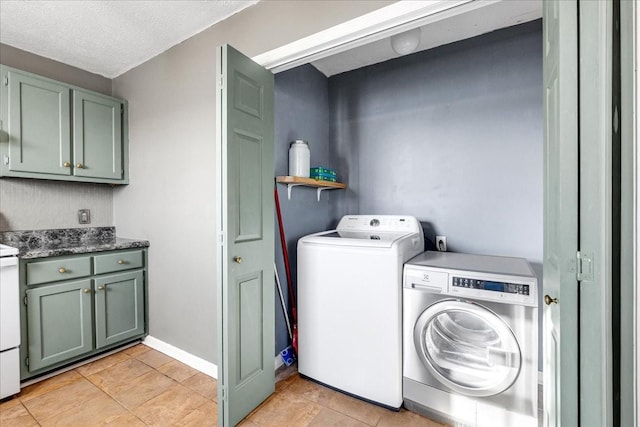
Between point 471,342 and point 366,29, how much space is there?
1741 mm

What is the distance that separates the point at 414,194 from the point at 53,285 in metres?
2.76

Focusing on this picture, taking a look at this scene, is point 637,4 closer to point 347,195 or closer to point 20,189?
point 347,195

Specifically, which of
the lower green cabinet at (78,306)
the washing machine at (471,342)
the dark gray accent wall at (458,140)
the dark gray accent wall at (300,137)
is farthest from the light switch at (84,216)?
the washing machine at (471,342)

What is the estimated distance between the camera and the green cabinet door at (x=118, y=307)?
229cm

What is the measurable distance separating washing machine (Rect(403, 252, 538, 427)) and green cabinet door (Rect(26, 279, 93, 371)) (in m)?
2.32

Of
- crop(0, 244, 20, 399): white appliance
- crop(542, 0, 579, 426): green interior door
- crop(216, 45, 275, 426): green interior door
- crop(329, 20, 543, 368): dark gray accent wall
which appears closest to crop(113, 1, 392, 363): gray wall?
crop(216, 45, 275, 426): green interior door

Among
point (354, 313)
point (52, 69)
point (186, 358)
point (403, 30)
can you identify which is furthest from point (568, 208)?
point (52, 69)

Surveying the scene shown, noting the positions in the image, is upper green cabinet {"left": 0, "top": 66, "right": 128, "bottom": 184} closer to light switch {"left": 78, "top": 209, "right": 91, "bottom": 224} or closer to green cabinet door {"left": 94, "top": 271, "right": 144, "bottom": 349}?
light switch {"left": 78, "top": 209, "right": 91, "bottom": 224}

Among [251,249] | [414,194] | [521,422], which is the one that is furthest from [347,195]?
[521,422]

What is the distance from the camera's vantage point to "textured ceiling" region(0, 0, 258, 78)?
1.85m

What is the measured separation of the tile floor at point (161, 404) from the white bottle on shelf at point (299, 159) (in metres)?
1.48

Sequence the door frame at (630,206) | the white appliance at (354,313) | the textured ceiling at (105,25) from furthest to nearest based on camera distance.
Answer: the textured ceiling at (105,25), the white appliance at (354,313), the door frame at (630,206)

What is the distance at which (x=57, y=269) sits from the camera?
2070 mm

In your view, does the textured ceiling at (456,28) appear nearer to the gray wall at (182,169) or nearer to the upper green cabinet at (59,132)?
the gray wall at (182,169)
